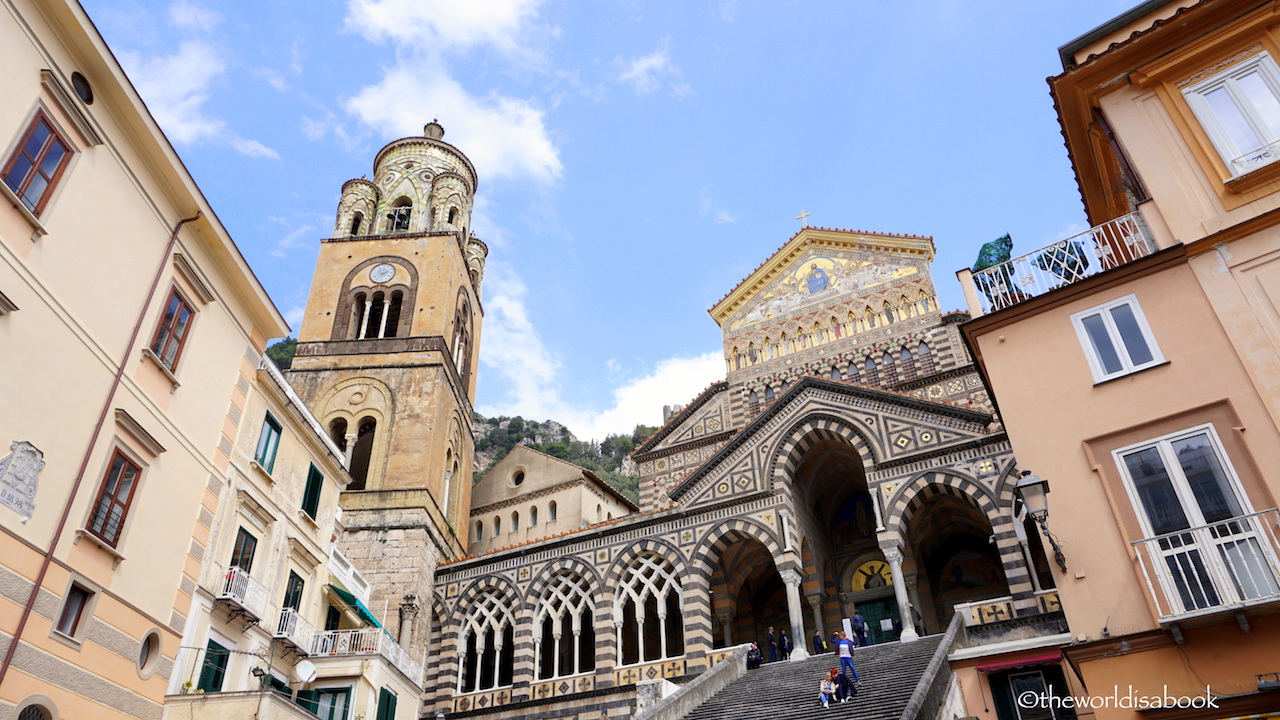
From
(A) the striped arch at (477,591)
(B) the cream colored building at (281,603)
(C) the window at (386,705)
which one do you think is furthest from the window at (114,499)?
(A) the striped arch at (477,591)

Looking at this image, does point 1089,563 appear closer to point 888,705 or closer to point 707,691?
point 888,705

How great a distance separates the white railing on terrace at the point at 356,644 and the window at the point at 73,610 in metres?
6.27

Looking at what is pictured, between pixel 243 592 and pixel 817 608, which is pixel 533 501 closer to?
pixel 817 608

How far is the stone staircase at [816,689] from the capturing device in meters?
12.4

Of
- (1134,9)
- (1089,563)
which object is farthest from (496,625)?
(1134,9)

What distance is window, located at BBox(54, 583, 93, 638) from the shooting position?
418 inches

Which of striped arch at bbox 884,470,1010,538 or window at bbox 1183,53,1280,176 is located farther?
striped arch at bbox 884,470,1010,538

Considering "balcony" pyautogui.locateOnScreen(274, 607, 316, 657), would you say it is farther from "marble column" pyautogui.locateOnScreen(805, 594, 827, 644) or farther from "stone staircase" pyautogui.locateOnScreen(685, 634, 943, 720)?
"marble column" pyautogui.locateOnScreen(805, 594, 827, 644)

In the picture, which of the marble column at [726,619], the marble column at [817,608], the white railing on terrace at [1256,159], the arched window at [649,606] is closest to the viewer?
the white railing on terrace at [1256,159]

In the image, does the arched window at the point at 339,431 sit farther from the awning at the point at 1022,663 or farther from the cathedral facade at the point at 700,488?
the awning at the point at 1022,663

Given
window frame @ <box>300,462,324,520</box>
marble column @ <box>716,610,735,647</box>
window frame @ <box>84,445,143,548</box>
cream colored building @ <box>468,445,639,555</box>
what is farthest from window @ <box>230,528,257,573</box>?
cream colored building @ <box>468,445,639,555</box>

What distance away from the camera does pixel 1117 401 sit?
10227 millimetres

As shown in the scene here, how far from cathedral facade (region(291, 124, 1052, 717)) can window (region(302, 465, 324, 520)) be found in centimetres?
652

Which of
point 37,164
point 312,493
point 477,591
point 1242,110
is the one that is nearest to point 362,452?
point 477,591
